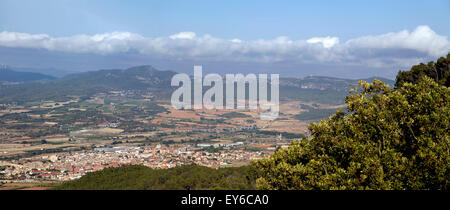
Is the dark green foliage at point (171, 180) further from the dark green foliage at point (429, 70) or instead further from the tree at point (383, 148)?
the tree at point (383, 148)

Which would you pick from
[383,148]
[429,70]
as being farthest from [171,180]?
[383,148]

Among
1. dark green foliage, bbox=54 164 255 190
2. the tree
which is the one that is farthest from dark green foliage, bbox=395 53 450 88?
the tree

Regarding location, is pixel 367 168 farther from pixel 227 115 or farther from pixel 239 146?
pixel 227 115

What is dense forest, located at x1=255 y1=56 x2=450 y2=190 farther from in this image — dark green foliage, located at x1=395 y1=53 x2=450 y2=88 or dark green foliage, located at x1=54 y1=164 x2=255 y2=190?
dark green foliage, located at x1=395 y1=53 x2=450 y2=88

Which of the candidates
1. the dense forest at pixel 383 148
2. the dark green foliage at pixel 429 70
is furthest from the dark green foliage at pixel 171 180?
the dense forest at pixel 383 148

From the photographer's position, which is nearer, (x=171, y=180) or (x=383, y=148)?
(x=383, y=148)

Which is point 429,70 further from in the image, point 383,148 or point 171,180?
point 171,180
